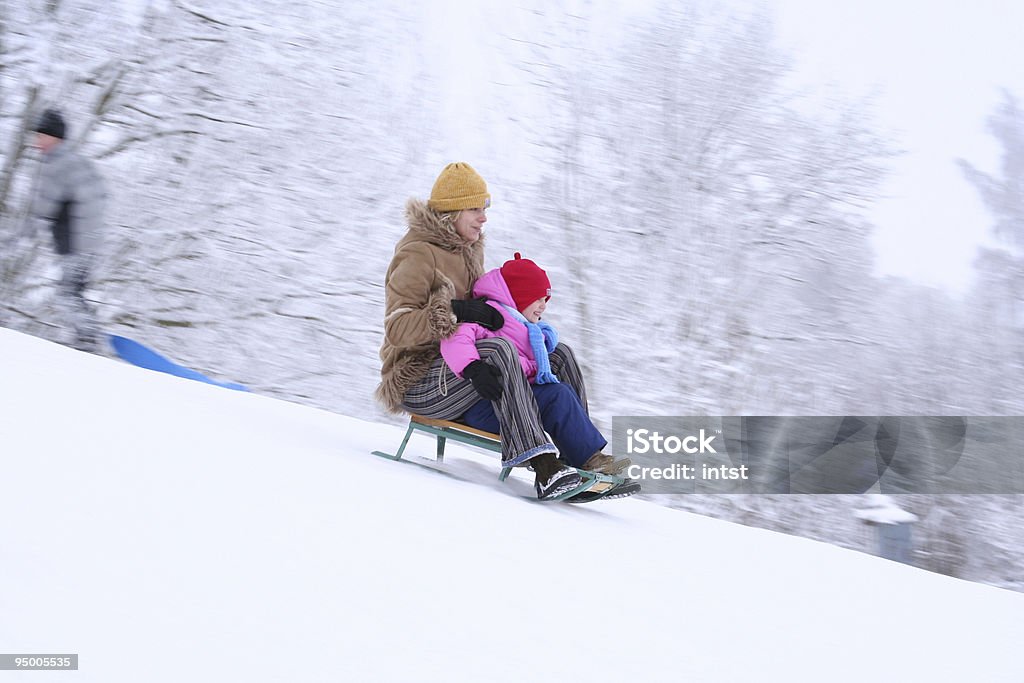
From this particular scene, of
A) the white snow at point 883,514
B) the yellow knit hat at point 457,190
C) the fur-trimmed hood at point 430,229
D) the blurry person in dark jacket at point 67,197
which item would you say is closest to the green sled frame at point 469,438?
the fur-trimmed hood at point 430,229

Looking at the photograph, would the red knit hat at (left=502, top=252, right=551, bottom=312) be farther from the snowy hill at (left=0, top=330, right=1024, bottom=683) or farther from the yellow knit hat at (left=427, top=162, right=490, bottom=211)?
the snowy hill at (left=0, top=330, right=1024, bottom=683)

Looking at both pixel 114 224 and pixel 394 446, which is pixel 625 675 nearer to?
pixel 394 446

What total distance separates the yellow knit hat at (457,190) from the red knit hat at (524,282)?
0.94 feet

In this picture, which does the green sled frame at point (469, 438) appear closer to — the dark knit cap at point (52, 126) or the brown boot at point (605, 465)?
the brown boot at point (605, 465)

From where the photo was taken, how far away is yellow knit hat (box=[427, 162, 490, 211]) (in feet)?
11.2

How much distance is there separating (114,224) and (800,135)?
7.40 metres

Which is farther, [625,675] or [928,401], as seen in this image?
[928,401]

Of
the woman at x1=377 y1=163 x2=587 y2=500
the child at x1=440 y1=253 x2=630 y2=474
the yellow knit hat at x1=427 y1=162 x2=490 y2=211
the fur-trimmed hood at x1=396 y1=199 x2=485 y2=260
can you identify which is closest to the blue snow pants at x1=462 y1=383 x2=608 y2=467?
the child at x1=440 y1=253 x2=630 y2=474

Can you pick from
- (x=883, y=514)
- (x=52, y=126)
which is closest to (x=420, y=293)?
(x=52, y=126)

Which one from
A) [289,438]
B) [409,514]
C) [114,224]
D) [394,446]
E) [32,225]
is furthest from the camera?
[114,224]

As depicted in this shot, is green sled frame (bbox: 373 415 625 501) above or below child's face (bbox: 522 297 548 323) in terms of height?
below

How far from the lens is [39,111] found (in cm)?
822

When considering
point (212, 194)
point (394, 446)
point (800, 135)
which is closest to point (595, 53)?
point (800, 135)

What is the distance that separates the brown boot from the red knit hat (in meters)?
0.63
